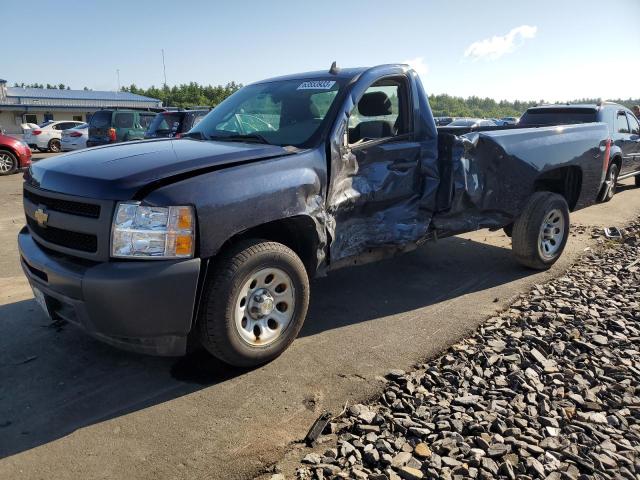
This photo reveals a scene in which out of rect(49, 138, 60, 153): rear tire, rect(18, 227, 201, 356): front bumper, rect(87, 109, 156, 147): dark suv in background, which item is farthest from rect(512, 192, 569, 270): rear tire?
rect(49, 138, 60, 153): rear tire

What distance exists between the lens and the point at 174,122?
12055 millimetres

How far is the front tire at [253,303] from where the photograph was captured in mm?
3027

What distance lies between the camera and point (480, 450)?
2.52m

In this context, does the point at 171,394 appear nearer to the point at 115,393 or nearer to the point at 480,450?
the point at 115,393

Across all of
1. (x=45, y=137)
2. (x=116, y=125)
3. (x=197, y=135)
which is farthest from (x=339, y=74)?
(x=45, y=137)

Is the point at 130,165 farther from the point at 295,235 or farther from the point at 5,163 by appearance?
the point at 5,163

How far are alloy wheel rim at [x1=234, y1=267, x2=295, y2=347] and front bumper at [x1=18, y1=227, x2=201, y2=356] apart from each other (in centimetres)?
38

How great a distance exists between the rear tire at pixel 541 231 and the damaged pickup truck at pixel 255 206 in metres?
0.23

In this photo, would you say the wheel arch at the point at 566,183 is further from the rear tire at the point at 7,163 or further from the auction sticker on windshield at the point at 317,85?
the rear tire at the point at 7,163

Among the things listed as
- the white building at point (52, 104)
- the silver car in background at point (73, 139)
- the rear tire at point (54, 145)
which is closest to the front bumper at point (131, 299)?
the silver car in background at point (73, 139)

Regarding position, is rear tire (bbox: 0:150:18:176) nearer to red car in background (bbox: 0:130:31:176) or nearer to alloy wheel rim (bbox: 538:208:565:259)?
red car in background (bbox: 0:130:31:176)

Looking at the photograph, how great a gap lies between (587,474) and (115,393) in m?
2.64

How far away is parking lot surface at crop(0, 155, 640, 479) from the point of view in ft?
8.35

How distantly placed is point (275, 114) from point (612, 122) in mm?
8830
